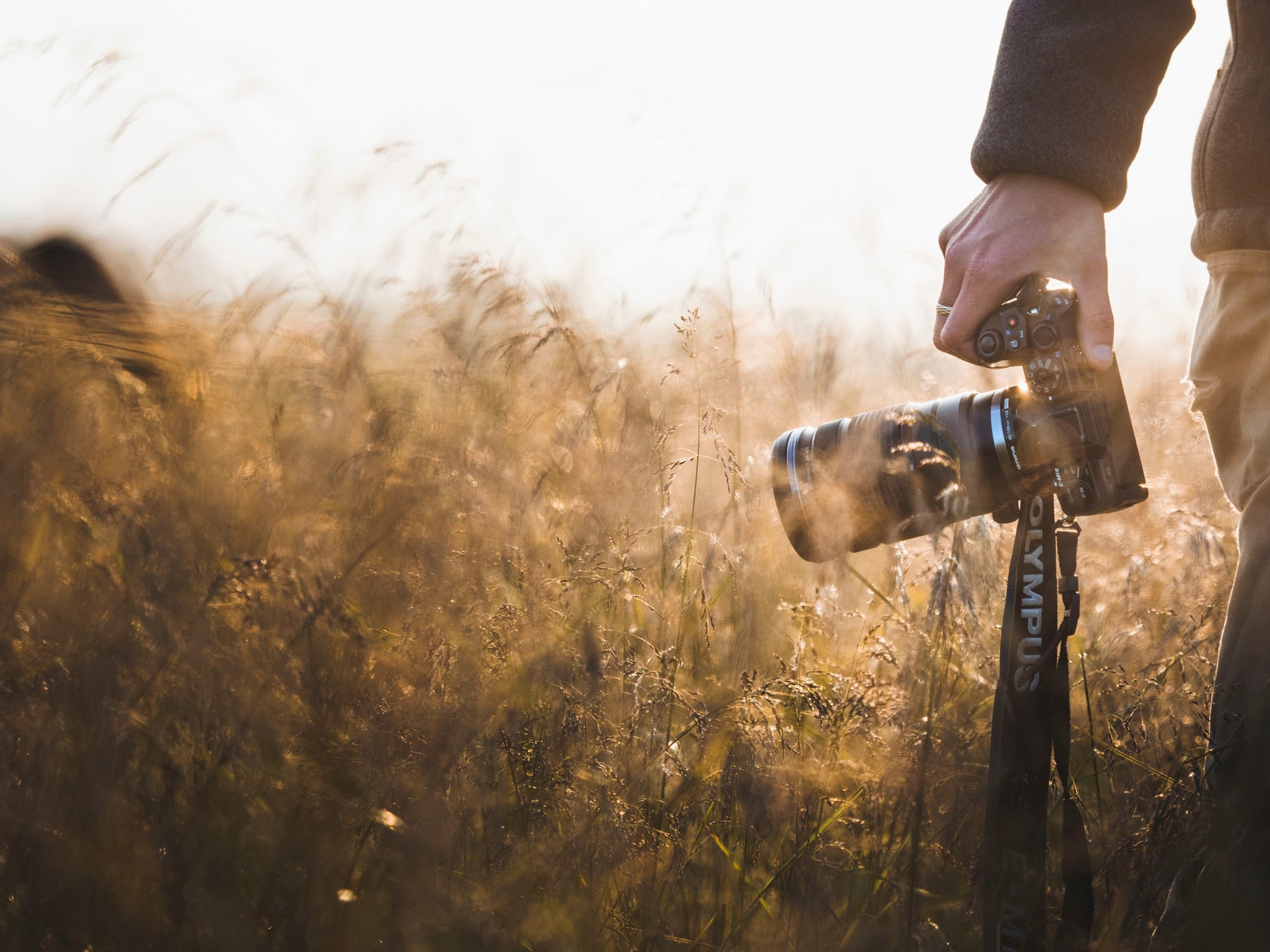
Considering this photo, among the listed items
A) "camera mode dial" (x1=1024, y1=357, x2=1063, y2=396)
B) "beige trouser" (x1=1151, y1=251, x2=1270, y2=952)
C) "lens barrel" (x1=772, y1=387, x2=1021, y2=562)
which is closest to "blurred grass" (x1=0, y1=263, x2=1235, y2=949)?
"beige trouser" (x1=1151, y1=251, x2=1270, y2=952)

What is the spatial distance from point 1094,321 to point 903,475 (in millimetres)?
303

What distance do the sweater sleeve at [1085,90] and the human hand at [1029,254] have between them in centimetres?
3

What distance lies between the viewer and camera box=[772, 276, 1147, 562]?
1.25m

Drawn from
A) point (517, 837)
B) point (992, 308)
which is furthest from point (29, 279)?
point (992, 308)

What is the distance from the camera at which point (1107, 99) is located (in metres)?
1.29

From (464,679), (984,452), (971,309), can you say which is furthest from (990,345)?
(464,679)

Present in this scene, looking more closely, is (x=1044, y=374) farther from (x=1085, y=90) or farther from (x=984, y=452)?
(x=1085, y=90)

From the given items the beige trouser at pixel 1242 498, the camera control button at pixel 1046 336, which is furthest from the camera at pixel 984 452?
the beige trouser at pixel 1242 498

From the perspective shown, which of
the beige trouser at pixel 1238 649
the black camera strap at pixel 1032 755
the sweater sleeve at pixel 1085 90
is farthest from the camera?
the sweater sleeve at pixel 1085 90

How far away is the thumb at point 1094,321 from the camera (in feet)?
4.04

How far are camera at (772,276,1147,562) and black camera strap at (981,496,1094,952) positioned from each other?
0.06m

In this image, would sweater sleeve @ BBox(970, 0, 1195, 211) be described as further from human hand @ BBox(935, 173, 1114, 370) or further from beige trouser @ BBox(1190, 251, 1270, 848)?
beige trouser @ BBox(1190, 251, 1270, 848)

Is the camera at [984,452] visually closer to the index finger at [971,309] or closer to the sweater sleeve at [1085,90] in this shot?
the index finger at [971,309]

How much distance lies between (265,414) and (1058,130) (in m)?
1.19
